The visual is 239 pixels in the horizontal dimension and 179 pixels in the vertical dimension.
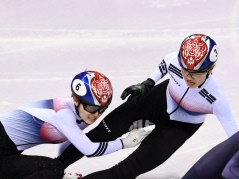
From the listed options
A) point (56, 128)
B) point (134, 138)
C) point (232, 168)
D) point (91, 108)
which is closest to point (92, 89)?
point (91, 108)

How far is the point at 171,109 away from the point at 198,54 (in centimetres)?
55

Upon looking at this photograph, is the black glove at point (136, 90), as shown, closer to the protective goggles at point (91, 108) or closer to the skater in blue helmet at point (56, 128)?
the skater in blue helmet at point (56, 128)

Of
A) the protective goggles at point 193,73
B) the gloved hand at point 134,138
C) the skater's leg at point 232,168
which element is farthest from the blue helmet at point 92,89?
the skater's leg at point 232,168

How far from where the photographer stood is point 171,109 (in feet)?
14.3

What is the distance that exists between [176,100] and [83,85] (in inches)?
30.7

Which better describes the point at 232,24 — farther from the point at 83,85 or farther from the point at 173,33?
the point at 83,85

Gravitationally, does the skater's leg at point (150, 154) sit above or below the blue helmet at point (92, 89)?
below

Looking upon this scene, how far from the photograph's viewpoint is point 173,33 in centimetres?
680

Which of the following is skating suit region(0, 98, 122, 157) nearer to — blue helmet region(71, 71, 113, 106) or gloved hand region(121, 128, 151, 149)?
gloved hand region(121, 128, 151, 149)

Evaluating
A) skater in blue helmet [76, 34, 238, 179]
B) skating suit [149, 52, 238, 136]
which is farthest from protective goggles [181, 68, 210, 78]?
skating suit [149, 52, 238, 136]

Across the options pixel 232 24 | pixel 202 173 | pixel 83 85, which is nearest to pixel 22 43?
pixel 232 24

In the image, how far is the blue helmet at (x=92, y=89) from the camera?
3865 mm

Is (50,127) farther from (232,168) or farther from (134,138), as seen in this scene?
(232,168)

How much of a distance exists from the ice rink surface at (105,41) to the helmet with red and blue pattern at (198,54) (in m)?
1.11
